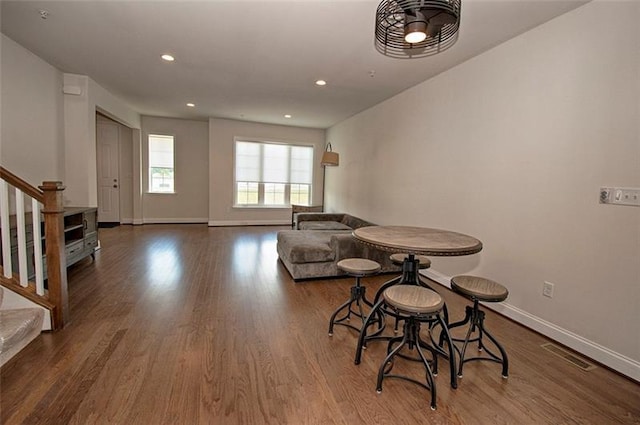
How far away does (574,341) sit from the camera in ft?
7.48

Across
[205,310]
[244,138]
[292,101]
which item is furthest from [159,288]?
[244,138]

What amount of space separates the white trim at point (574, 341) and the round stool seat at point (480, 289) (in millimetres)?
906

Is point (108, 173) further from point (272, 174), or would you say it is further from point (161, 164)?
point (272, 174)

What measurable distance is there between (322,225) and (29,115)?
4.28m

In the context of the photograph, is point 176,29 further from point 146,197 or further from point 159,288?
point 146,197

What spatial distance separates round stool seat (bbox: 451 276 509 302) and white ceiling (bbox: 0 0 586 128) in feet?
7.00

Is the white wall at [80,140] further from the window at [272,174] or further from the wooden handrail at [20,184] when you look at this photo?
the window at [272,174]

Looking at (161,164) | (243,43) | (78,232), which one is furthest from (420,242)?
(161,164)

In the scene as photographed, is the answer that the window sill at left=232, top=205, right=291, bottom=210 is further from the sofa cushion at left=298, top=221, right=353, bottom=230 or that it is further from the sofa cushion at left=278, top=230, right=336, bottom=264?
the sofa cushion at left=278, top=230, right=336, bottom=264

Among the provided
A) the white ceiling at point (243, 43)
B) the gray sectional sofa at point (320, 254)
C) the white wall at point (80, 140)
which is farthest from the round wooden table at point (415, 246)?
the white wall at point (80, 140)

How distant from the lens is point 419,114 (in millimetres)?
4109

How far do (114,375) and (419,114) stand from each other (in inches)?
166

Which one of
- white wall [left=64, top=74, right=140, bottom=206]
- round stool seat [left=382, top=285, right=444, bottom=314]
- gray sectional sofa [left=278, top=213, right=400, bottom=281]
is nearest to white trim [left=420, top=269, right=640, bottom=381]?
gray sectional sofa [left=278, top=213, right=400, bottom=281]

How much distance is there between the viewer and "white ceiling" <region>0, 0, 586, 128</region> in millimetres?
2490
